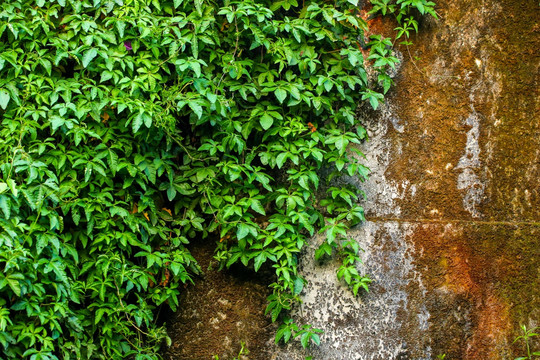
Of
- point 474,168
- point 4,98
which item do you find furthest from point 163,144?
point 474,168

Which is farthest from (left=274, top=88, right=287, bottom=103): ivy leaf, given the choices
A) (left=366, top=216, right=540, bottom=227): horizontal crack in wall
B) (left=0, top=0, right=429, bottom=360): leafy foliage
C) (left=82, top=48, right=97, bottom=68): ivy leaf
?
(left=82, top=48, right=97, bottom=68): ivy leaf

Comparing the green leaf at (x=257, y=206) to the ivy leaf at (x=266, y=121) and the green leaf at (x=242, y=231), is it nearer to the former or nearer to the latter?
the green leaf at (x=242, y=231)

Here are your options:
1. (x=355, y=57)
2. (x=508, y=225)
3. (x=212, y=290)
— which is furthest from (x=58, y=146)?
(x=508, y=225)

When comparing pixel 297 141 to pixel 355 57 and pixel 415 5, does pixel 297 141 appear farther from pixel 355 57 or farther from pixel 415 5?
pixel 415 5

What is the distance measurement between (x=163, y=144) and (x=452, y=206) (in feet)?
5.83

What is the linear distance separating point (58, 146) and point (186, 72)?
836mm

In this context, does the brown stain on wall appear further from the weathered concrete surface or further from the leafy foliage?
the leafy foliage

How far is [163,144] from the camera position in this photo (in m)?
2.98

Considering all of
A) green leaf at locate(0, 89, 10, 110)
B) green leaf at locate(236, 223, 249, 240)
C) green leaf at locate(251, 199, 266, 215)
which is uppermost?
green leaf at locate(251, 199, 266, 215)

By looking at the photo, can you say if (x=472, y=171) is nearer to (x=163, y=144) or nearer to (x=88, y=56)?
(x=163, y=144)

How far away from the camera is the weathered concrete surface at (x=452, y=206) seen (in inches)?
111

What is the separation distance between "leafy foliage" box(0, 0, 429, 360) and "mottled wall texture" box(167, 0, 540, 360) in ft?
0.55

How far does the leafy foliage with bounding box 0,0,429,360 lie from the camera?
2697 mm

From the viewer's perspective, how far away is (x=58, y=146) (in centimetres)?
277
